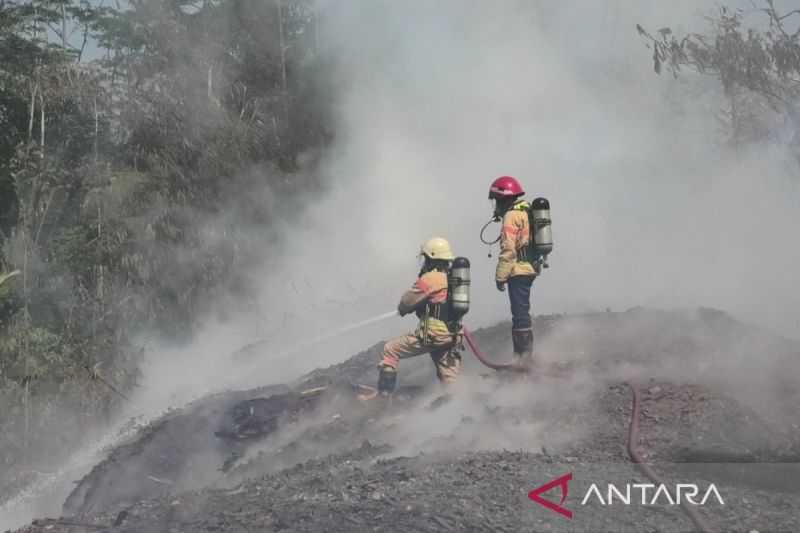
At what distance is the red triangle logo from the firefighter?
8.69 feet

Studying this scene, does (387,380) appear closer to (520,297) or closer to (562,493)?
(520,297)

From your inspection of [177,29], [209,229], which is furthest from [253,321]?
[177,29]

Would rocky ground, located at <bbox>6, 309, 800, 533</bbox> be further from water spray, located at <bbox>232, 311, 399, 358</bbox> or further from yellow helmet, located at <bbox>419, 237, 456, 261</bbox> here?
water spray, located at <bbox>232, 311, 399, 358</bbox>

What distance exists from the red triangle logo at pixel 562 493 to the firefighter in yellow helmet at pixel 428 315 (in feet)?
8.44

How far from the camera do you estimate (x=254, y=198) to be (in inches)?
687

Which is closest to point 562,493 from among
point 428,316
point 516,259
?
point 428,316

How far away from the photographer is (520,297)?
839 centimetres

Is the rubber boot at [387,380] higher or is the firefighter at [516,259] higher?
the firefighter at [516,259]

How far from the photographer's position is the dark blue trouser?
8383 mm

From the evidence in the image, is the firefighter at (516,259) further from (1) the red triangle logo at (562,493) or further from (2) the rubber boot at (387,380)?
(1) the red triangle logo at (562,493)

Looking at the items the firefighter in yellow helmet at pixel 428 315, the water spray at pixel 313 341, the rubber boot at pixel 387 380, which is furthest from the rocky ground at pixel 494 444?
the water spray at pixel 313 341

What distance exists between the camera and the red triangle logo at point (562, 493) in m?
5.39

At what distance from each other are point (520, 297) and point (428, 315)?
2.84 feet

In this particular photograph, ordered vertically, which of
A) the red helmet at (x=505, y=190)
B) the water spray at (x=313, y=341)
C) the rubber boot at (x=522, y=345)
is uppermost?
the red helmet at (x=505, y=190)
